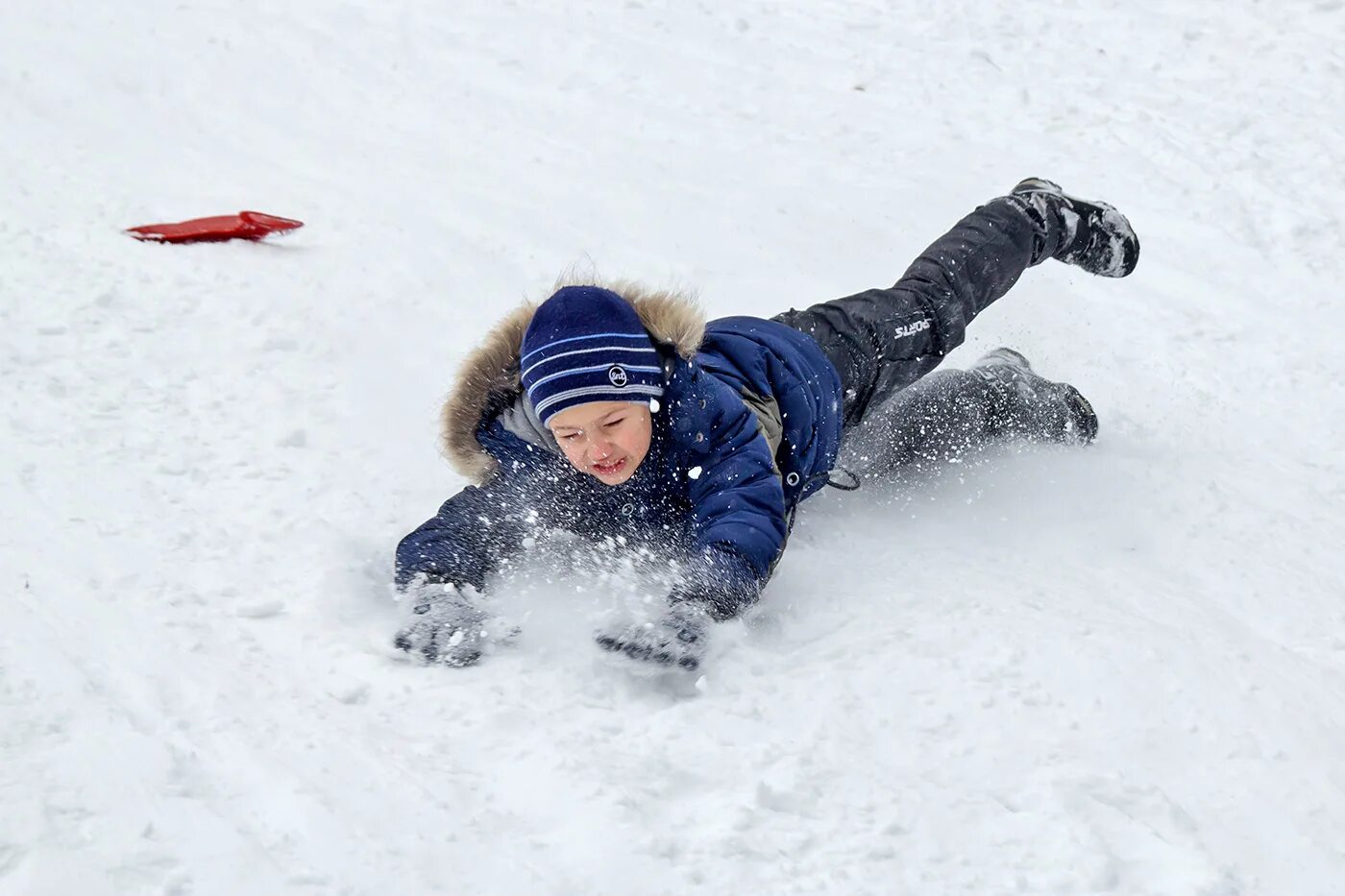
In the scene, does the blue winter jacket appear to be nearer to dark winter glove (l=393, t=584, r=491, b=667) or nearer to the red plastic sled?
dark winter glove (l=393, t=584, r=491, b=667)

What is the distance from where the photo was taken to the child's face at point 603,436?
8.21ft

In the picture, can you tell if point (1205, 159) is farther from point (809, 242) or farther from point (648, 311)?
point (648, 311)

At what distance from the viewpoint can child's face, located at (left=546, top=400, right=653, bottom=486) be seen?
8.21 ft

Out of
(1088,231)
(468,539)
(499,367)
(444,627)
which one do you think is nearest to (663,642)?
(444,627)

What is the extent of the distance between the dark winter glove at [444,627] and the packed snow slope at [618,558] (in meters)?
0.05

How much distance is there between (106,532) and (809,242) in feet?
9.38

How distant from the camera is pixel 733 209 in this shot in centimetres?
478

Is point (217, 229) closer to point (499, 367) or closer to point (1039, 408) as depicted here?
point (499, 367)

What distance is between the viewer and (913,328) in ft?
10.9

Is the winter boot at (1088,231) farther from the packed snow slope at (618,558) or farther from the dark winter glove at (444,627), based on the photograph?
the dark winter glove at (444,627)

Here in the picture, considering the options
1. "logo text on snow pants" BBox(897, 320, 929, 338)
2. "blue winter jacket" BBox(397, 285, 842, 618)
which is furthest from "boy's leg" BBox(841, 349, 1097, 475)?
"blue winter jacket" BBox(397, 285, 842, 618)

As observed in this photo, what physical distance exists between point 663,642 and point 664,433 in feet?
1.79

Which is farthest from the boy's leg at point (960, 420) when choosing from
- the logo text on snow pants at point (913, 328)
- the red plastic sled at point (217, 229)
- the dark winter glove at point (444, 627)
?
the red plastic sled at point (217, 229)

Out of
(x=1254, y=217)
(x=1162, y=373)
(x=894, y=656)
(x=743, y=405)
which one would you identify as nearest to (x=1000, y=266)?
(x=1162, y=373)
